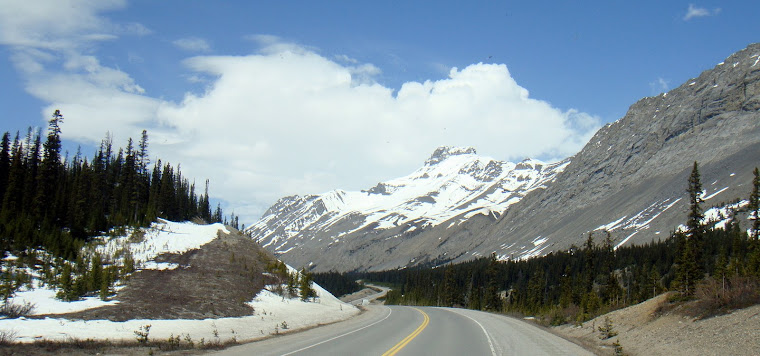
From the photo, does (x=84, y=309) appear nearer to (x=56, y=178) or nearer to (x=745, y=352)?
(x=745, y=352)

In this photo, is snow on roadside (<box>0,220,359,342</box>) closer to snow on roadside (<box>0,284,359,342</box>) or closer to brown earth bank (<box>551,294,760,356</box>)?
snow on roadside (<box>0,284,359,342</box>)

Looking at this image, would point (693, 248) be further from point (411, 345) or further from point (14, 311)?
point (14, 311)

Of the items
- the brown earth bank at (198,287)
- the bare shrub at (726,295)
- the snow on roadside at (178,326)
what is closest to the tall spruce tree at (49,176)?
the brown earth bank at (198,287)

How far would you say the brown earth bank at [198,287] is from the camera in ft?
86.3

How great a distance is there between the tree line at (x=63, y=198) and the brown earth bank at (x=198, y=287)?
8699 mm

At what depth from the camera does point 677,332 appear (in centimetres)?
2025

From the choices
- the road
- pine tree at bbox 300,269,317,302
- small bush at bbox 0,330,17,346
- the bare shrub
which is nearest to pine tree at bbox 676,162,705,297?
the bare shrub

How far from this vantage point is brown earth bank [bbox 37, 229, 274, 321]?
26.3 metres

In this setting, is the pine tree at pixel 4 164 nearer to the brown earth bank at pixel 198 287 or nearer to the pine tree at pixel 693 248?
the brown earth bank at pixel 198 287

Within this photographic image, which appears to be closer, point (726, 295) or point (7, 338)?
point (7, 338)

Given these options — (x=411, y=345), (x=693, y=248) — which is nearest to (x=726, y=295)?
(x=411, y=345)

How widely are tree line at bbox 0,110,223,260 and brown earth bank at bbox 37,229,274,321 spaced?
8699mm

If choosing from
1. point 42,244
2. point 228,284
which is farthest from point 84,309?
point 42,244

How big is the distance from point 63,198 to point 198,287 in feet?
87.7
